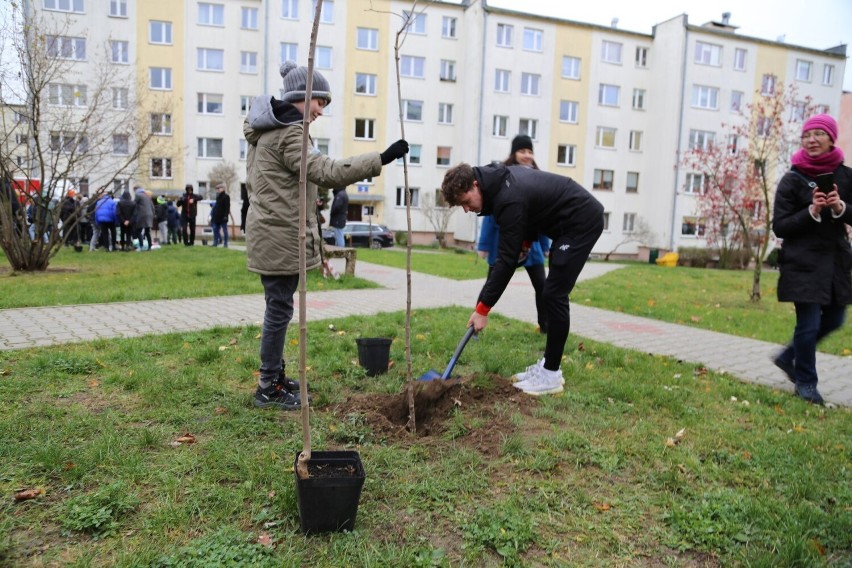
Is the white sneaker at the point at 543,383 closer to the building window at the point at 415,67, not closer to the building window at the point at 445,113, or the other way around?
the building window at the point at 445,113

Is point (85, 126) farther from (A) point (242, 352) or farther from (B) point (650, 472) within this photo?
(B) point (650, 472)

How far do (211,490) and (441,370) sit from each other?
2475mm

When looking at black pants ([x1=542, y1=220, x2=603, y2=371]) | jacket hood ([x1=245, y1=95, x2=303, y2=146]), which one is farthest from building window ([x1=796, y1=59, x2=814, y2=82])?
jacket hood ([x1=245, y1=95, x2=303, y2=146])

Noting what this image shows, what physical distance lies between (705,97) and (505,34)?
1421 centimetres

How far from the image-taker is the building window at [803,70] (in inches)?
1686

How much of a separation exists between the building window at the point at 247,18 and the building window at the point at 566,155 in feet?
68.6

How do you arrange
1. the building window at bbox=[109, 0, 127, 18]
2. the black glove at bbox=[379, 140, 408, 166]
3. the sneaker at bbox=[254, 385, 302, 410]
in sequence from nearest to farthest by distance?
the black glove at bbox=[379, 140, 408, 166] → the sneaker at bbox=[254, 385, 302, 410] → the building window at bbox=[109, 0, 127, 18]

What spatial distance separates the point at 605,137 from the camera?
41281mm

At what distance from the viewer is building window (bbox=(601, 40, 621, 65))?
40375 millimetres

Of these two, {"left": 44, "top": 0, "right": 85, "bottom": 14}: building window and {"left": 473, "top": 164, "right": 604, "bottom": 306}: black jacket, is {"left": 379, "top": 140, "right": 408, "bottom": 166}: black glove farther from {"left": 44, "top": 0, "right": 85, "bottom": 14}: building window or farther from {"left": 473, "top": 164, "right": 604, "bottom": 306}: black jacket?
{"left": 44, "top": 0, "right": 85, "bottom": 14}: building window

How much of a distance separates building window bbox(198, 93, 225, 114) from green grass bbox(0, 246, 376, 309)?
25.7 meters

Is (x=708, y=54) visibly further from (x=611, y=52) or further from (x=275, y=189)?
(x=275, y=189)

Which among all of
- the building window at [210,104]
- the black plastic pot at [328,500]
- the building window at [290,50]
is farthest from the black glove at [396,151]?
the building window at [210,104]

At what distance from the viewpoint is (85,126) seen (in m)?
11.4
